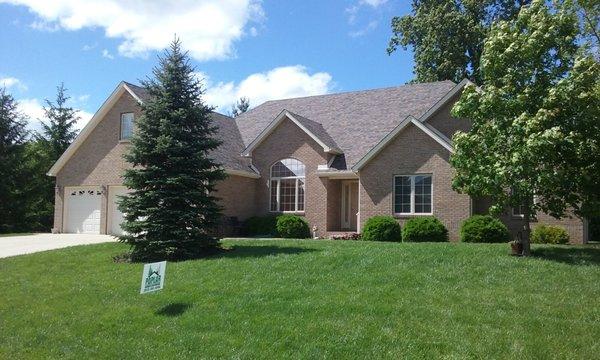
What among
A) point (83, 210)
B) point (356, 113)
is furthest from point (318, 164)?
point (83, 210)

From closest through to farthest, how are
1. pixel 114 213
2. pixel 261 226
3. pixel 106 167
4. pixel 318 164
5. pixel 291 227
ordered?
1. pixel 291 227
2. pixel 261 226
3. pixel 318 164
4. pixel 114 213
5. pixel 106 167

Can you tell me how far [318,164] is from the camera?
2577 cm

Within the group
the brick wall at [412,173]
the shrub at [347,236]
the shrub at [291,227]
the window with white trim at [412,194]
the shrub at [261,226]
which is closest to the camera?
the brick wall at [412,173]

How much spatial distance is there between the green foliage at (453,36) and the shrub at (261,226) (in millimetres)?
17223

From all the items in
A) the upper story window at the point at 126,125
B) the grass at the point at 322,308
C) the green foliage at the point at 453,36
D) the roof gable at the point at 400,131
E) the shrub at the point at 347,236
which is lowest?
the grass at the point at 322,308

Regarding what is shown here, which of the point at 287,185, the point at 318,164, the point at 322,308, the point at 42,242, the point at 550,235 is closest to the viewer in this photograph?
the point at 322,308

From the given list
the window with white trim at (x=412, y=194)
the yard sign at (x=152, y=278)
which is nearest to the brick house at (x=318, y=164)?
the window with white trim at (x=412, y=194)

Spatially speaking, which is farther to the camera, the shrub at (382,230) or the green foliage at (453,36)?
the green foliage at (453,36)

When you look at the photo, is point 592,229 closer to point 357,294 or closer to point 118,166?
point 357,294

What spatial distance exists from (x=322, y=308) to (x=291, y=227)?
46.1 ft

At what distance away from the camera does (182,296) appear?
11.5 metres

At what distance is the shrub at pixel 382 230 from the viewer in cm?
2145

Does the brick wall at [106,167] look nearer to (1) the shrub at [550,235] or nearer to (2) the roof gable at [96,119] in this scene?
(2) the roof gable at [96,119]

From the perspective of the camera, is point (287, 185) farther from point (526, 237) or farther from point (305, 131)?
point (526, 237)
